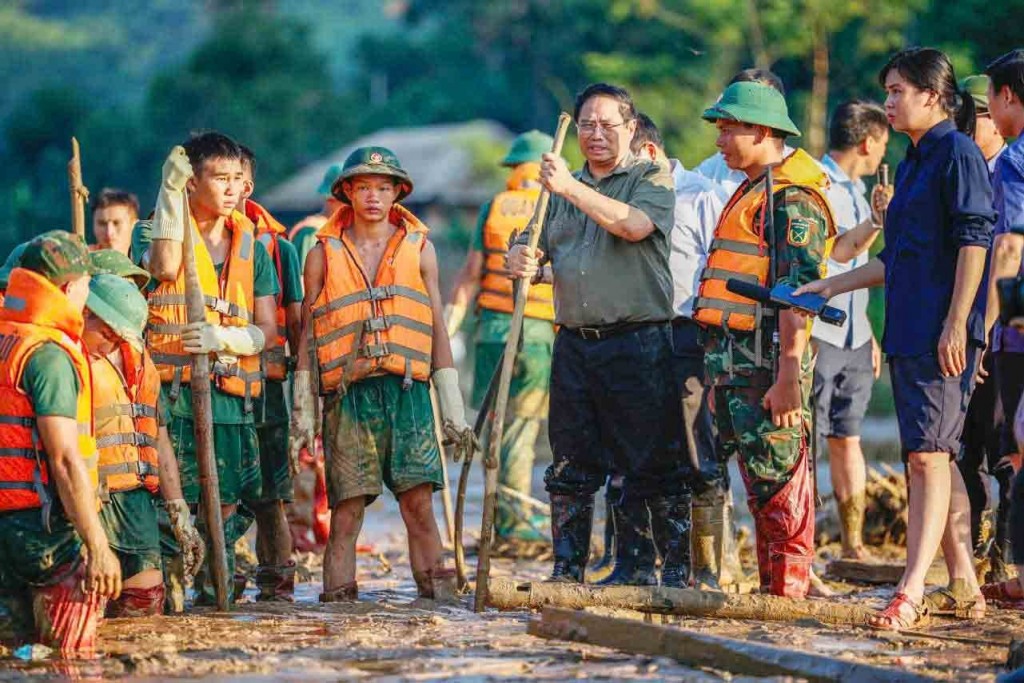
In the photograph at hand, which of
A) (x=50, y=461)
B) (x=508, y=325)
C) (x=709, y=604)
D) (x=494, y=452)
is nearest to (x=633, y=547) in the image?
(x=494, y=452)

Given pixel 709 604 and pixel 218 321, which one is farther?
pixel 218 321

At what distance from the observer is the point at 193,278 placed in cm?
888

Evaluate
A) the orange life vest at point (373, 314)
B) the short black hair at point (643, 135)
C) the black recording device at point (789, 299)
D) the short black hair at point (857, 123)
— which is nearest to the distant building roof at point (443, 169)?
the short black hair at point (857, 123)

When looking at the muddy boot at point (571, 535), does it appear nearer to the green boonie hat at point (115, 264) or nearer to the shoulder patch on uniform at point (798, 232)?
the shoulder patch on uniform at point (798, 232)

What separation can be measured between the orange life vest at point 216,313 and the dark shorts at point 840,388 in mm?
3298

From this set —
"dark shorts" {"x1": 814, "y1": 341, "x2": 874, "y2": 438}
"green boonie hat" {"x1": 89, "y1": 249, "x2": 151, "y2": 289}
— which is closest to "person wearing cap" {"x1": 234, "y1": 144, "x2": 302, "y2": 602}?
"green boonie hat" {"x1": 89, "y1": 249, "x2": 151, "y2": 289}

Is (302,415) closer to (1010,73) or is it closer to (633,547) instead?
(633,547)

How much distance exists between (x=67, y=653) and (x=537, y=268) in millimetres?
2784

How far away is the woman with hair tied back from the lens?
7.96m

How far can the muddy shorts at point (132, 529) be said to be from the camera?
838cm

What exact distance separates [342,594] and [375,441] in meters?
0.74

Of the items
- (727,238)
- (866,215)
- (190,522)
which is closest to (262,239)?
(190,522)

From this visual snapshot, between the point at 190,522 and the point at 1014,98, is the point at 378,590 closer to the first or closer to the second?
the point at 190,522

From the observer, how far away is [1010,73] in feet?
27.7
